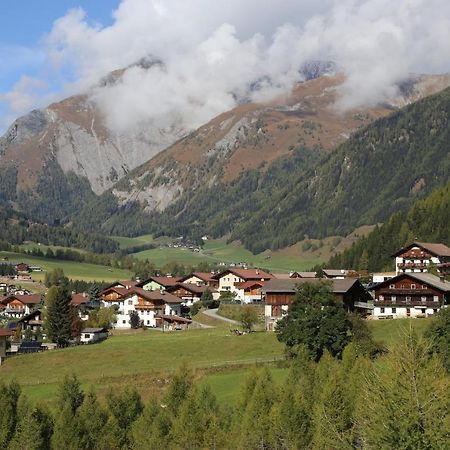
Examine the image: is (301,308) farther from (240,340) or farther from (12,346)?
(12,346)

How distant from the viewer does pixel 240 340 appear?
299 feet

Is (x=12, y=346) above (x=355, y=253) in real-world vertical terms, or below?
below

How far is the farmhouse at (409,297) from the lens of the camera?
101 m

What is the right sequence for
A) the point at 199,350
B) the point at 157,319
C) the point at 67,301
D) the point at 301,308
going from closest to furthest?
1. the point at 301,308
2. the point at 199,350
3. the point at 67,301
4. the point at 157,319

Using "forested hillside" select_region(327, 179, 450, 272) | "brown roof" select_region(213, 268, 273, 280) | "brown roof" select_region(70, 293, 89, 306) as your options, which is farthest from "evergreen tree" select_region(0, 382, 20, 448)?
"forested hillside" select_region(327, 179, 450, 272)

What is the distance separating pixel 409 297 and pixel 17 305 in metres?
95.6

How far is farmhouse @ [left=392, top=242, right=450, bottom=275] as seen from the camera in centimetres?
13725

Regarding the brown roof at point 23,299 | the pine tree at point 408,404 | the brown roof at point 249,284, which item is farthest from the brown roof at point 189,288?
the pine tree at point 408,404

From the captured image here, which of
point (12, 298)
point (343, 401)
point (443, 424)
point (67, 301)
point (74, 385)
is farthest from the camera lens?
point (12, 298)

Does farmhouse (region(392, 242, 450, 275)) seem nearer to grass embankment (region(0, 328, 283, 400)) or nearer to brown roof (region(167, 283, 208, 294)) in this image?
brown roof (region(167, 283, 208, 294))

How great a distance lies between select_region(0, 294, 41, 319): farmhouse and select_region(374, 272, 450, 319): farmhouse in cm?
8803

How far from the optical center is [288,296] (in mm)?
112312

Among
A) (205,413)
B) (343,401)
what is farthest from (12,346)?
(343,401)

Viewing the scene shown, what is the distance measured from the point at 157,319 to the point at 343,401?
3603 inches
